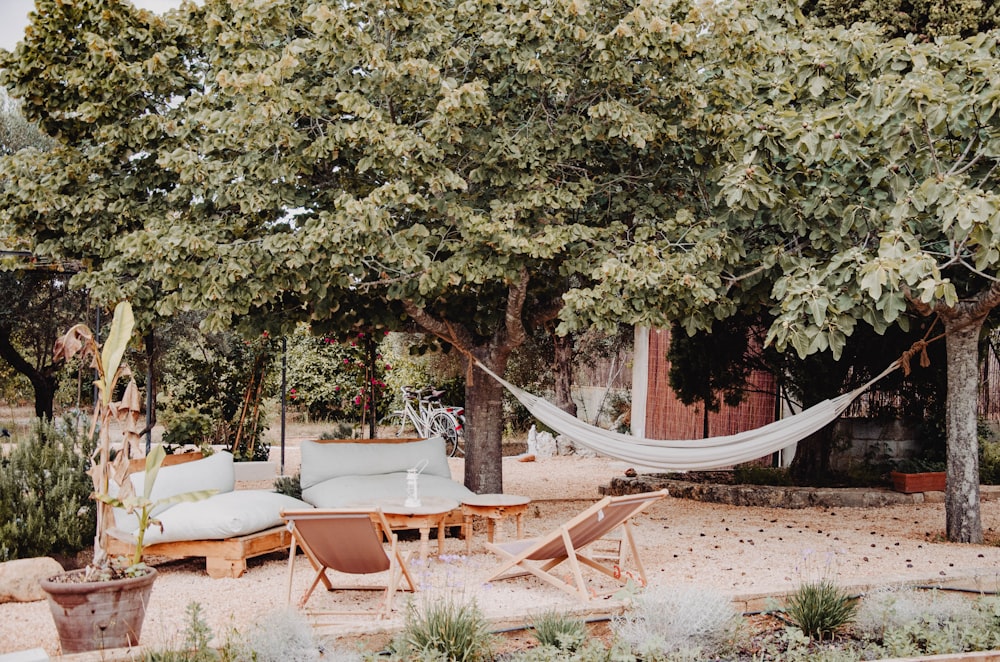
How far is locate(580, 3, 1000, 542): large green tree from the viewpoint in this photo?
181 inches

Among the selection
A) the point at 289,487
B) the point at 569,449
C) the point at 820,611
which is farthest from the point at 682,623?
the point at 569,449

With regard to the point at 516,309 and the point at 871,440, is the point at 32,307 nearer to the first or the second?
the point at 516,309

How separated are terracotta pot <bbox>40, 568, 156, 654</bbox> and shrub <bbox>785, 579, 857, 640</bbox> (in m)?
2.77

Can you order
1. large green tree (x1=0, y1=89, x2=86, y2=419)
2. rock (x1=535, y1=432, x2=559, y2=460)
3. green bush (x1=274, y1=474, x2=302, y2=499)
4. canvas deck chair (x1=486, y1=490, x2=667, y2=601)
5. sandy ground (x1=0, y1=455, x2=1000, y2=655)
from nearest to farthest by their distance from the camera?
sandy ground (x1=0, y1=455, x2=1000, y2=655) < canvas deck chair (x1=486, y1=490, x2=667, y2=601) < green bush (x1=274, y1=474, x2=302, y2=499) < large green tree (x1=0, y1=89, x2=86, y2=419) < rock (x1=535, y1=432, x2=559, y2=460)

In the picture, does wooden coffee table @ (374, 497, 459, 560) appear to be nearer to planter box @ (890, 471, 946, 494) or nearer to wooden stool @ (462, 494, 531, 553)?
wooden stool @ (462, 494, 531, 553)

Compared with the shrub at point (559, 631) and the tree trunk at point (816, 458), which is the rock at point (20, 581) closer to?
the shrub at point (559, 631)

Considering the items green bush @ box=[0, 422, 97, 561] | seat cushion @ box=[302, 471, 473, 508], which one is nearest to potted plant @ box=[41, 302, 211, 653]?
green bush @ box=[0, 422, 97, 561]

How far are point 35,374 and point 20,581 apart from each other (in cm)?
847

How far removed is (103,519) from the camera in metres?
3.91

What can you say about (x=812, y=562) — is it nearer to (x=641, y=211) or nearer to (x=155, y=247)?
(x=641, y=211)

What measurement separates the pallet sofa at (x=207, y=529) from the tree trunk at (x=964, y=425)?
4.40 metres

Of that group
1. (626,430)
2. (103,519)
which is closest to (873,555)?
(103,519)

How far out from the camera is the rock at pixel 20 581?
4.50 meters

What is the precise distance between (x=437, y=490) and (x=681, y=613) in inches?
109
